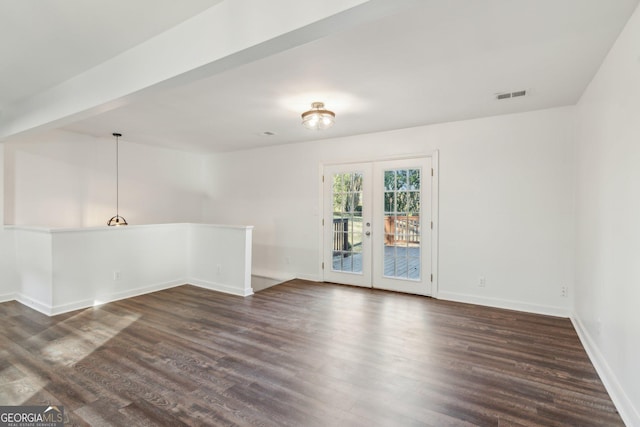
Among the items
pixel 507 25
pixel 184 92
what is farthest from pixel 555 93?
pixel 184 92

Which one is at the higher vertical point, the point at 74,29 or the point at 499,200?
the point at 74,29

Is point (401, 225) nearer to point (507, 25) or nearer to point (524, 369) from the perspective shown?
point (524, 369)

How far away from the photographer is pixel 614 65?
2.35 metres

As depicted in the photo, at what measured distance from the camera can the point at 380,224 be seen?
16.9ft

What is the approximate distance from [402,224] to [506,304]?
1.73 metres

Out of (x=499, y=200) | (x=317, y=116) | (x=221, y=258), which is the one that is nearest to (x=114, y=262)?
(x=221, y=258)

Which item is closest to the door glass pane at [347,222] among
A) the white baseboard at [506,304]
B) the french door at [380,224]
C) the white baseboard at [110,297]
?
the french door at [380,224]

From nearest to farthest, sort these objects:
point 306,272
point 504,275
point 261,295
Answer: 1. point 504,275
2. point 261,295
3. point 306,272

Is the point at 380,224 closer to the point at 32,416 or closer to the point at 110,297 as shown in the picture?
the point at 110,297

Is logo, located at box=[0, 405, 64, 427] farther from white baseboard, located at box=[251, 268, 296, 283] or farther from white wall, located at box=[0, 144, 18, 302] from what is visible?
white baseboard, located at box=[251, 268, 296, 283]

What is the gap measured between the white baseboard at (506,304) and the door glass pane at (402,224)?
1.74 feet

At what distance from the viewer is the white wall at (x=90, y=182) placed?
462 centimetres

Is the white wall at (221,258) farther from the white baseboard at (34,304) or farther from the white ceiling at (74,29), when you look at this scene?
the white ceiling at (74,29)

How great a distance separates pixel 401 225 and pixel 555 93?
2.49 m
